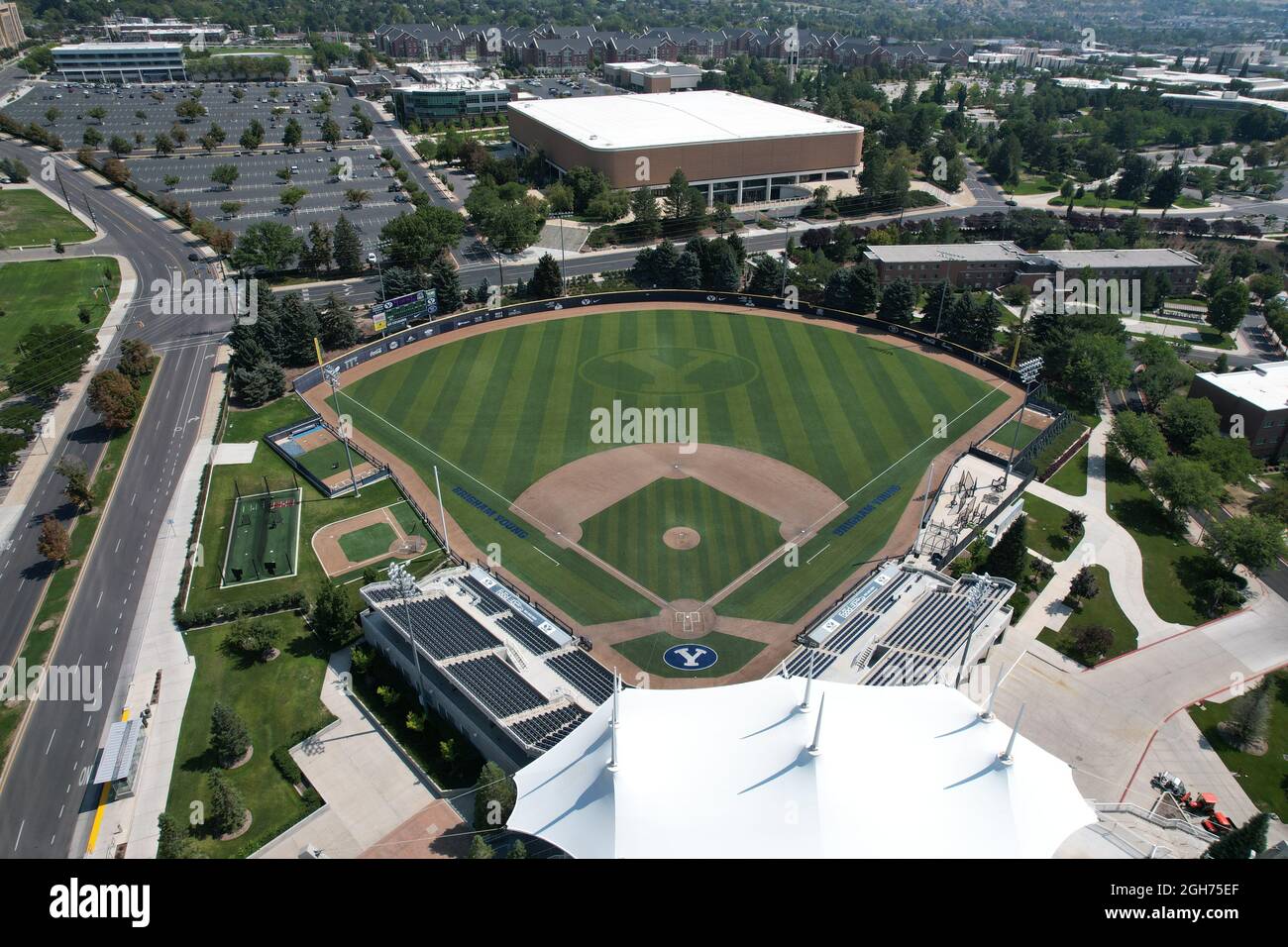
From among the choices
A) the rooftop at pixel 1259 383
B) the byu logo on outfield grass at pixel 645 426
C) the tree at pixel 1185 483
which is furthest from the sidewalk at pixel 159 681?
the rooftop at pixel 1259 383

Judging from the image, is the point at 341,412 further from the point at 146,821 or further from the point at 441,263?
the point at 146,821

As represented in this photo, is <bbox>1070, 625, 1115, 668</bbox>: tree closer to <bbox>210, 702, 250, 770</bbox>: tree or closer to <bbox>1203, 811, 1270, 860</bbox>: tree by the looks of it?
<bbox>1203, 811, 1270, 860</bbox>: tree

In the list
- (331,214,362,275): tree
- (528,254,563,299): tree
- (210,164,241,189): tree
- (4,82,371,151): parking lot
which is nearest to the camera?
(528,254,563,299): tree

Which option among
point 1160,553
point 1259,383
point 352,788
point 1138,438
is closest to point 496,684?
point 352,788

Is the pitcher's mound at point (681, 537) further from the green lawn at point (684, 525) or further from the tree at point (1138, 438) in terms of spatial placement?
the tree at point (1138, 438)

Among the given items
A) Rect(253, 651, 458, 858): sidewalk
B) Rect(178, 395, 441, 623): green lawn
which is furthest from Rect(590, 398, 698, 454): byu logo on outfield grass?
Rect(253, 651, 458, 858): sidewalk

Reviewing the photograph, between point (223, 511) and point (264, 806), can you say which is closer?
point (264, 806)

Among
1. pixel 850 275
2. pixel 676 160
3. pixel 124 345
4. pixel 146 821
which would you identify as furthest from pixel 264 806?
pixel 676 160
